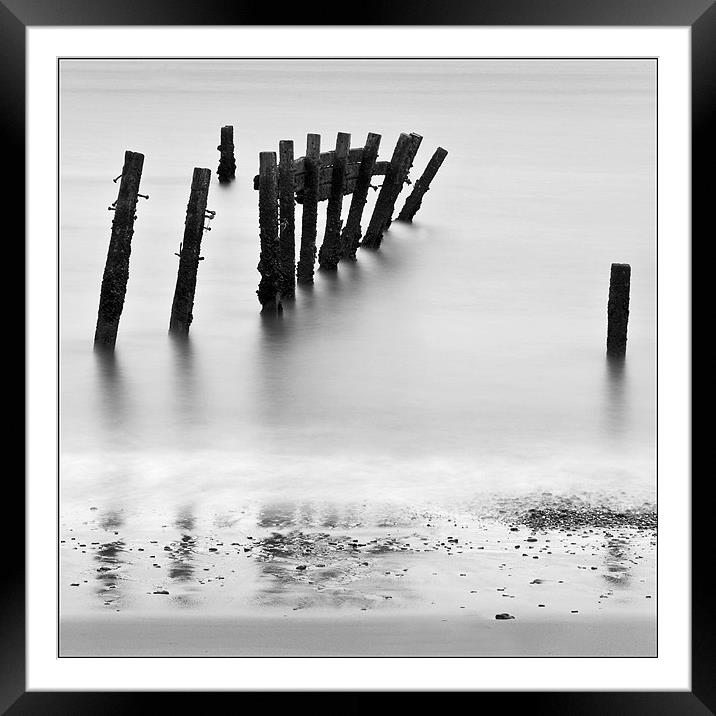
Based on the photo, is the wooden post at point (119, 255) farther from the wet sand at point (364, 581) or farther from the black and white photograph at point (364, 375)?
the wet sand at point (364, 581)

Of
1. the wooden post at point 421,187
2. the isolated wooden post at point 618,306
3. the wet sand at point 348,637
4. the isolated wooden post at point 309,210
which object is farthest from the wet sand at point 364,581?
the isolated wooden post at point 309,210

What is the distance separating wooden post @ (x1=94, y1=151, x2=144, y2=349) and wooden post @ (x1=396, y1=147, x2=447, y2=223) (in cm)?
173

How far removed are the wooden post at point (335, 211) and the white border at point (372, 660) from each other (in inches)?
120

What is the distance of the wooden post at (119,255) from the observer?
6281mm

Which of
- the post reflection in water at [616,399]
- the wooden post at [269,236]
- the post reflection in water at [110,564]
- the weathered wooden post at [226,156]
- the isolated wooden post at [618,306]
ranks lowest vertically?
the post reflection in water at [110,564]

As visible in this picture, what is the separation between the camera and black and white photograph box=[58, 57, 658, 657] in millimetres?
5164

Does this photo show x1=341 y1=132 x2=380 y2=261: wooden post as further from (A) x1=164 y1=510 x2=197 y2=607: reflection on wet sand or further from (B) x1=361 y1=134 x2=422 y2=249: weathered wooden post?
(A) x1=164 y1=510 x2=197 y2=607: reflection on wet sand

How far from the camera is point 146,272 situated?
7258 mm

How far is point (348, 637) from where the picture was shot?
5059 millimetres

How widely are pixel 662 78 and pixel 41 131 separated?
2.47m

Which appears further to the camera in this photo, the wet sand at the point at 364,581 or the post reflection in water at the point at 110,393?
the post reflection in water at the point at 110,393

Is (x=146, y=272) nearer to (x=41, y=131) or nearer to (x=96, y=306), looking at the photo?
(x=96, y=306)

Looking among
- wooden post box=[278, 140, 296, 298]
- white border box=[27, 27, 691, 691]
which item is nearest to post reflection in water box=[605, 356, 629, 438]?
white border box=[27, 27, 691, 691]

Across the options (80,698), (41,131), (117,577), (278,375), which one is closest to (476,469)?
(278,375)
